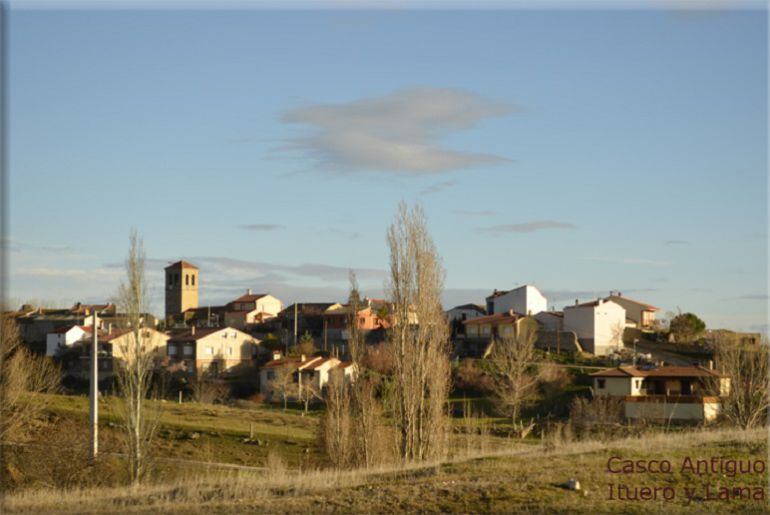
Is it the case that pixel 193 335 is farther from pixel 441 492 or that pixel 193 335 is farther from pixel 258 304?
pixel 441 492

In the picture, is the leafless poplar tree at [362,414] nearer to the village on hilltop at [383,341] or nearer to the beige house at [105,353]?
the village on hilltop at [383,341]

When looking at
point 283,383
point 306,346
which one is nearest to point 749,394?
point 283,383

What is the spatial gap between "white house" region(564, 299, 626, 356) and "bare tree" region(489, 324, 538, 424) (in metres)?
8.57

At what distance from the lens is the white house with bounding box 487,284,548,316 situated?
8000 centimetres

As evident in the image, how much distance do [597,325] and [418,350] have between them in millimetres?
45183

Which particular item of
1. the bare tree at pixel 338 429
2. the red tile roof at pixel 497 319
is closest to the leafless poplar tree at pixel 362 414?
the bare tree at pixel 338 429

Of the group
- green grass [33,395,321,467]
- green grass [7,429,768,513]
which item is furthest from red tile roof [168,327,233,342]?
green grass [7,429,768,513]

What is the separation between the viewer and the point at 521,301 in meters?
80.3

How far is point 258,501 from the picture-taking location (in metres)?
16.3

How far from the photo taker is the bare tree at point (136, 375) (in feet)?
74.9

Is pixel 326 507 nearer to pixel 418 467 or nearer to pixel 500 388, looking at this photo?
pixel 418 467

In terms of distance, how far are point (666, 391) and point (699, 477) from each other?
35.2 meters

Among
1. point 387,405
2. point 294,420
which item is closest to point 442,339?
point 387,405

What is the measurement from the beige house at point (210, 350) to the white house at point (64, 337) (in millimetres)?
9493
